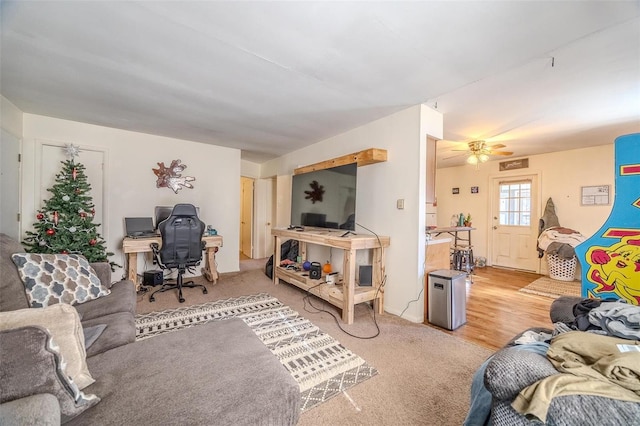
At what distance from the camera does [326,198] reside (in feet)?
11.0

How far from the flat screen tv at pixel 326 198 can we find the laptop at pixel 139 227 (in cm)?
214

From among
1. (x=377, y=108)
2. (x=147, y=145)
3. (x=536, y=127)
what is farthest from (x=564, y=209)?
(x=147, y=145)

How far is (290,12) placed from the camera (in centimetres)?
144

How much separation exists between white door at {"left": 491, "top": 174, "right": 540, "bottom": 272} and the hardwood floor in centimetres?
70

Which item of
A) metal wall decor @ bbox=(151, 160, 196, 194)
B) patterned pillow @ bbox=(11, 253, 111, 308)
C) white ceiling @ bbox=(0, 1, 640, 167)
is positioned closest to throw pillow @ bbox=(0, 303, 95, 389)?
patterned pillow @ bbox=(11, 253, 111, 308)

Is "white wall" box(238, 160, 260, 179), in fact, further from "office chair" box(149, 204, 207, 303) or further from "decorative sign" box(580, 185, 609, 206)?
"decorative sign" box(580, 185, 609, 206)

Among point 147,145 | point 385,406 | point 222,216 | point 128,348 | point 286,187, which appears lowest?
point 385,406

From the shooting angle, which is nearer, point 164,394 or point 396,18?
point 164,394

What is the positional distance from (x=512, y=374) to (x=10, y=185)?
4.68 m

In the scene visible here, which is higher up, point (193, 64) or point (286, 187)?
point (193, 64)

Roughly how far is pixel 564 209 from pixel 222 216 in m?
6.26

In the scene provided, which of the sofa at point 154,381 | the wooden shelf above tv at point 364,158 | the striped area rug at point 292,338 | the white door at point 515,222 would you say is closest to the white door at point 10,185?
the striped area rug at point 292,338

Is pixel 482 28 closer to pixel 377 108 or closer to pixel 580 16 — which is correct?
pixel 580 16

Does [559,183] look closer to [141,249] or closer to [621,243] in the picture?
[621,243]
